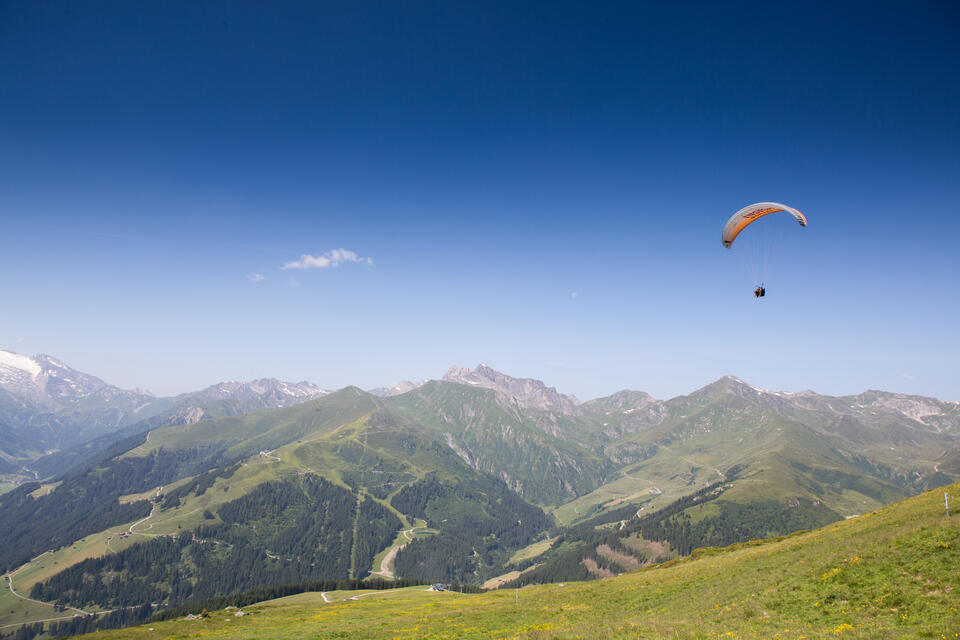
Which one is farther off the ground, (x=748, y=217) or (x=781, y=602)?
(x=748, y=217)

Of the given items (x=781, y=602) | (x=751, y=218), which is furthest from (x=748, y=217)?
(x=781, y=602)

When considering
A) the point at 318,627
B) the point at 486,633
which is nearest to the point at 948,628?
the point at 486,633

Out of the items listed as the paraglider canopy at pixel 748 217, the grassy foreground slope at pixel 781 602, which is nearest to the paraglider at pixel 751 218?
the paraglider canopy at pixel 748 217

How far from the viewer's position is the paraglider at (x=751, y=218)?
137 ft

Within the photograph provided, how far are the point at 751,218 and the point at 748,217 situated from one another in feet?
2.89

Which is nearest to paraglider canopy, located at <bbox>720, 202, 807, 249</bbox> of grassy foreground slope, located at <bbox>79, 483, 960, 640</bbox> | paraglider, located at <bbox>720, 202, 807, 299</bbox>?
paraglider, located at <bbox>720, 202, 807, 299</bbox>

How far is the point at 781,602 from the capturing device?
2869cm

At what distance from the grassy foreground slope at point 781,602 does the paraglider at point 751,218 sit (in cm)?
2618

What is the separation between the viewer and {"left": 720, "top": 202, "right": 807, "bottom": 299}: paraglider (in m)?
41.7

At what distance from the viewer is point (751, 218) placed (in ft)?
157

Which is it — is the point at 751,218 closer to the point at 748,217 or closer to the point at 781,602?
the point at 748,217

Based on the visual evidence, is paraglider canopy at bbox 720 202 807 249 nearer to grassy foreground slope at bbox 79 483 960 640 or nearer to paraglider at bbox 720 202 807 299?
paraglider at bbox 720 202 807 299

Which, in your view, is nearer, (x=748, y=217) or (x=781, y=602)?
(x=781, y=602)

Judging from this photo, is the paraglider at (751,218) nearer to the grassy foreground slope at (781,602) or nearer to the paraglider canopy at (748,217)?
the paraglider canopy at (748,217)
